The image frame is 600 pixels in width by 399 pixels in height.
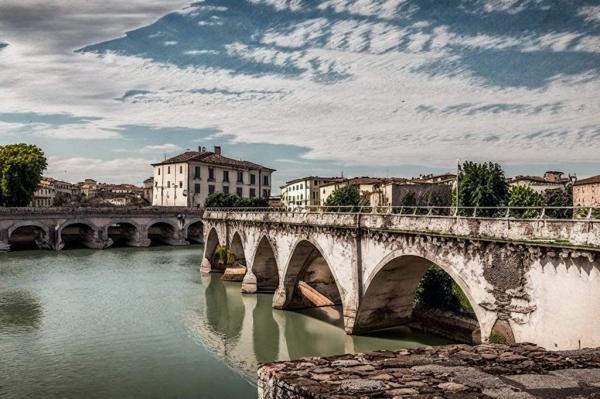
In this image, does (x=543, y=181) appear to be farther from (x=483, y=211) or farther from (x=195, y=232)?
(x=195, y=232)

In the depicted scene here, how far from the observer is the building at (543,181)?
64.6 metres

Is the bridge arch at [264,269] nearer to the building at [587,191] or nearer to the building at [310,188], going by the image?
the building at [587,191]

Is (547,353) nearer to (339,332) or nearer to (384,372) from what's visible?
(384,372)

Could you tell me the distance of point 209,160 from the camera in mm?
74312

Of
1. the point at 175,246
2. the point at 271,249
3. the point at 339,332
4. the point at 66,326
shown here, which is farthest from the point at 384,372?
the point at 175,246

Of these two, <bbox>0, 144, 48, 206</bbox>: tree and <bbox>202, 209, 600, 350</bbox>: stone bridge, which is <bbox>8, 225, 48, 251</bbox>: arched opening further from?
<bbox>202, 209, 600, 350</bbox>: stone bridge

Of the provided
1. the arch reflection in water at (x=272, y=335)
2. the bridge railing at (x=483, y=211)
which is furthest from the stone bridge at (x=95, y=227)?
the arch reflection in water at (x=272, y=335)

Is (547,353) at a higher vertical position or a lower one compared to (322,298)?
higher

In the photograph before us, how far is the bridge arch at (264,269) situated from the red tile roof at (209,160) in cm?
4120

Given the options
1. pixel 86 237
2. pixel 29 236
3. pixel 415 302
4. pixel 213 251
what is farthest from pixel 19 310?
pixel 29 236

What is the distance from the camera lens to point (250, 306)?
99.3ft

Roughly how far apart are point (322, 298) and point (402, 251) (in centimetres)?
1090

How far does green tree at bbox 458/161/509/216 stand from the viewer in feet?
141

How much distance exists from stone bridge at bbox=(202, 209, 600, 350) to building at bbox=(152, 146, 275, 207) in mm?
42956
